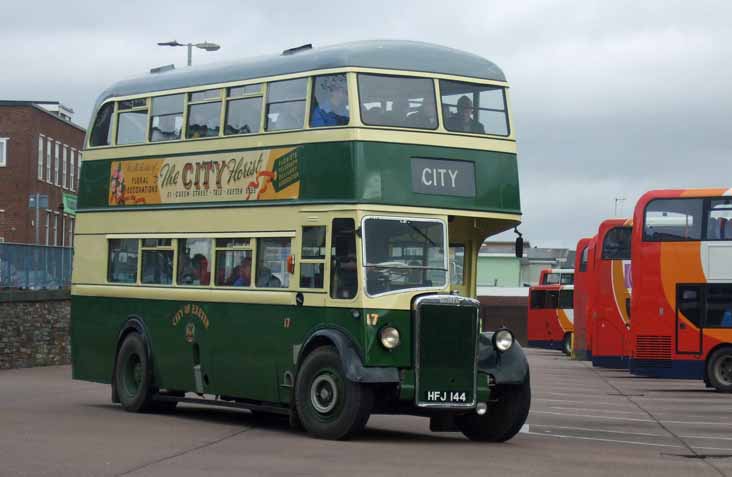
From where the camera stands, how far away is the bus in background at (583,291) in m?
43.7

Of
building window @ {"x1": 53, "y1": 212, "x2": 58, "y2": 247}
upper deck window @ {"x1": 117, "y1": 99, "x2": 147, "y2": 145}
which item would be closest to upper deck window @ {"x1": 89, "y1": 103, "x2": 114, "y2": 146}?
upper deck window @ {"x1": 117, "y1": 99, "x2": 147, "y2": 145}

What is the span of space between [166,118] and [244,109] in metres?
1.95

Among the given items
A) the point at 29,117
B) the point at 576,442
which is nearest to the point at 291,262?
the point at 576,442

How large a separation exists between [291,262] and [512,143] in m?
2.95

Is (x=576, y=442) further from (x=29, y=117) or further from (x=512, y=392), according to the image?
(x=29, y=117)

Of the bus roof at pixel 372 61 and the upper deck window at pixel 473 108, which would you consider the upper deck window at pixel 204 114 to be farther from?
the upper deck window at pixel 473 108

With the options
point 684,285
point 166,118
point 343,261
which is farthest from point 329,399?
point 684,285

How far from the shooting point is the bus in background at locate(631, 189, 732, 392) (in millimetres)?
32031

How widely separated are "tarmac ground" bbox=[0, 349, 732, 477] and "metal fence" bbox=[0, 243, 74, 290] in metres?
9.53

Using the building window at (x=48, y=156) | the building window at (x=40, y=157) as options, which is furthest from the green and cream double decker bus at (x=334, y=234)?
the building window at (x=48, y=156)

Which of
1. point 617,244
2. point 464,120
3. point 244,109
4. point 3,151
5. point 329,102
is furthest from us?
point 3,151

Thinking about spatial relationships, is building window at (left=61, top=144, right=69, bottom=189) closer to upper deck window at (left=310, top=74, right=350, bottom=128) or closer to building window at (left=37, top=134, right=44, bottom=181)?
building window at (left=37, top=134, right=44, bottom=181)

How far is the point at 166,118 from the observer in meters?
20.8

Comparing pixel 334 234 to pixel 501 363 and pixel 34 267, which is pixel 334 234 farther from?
pixel 34 267
